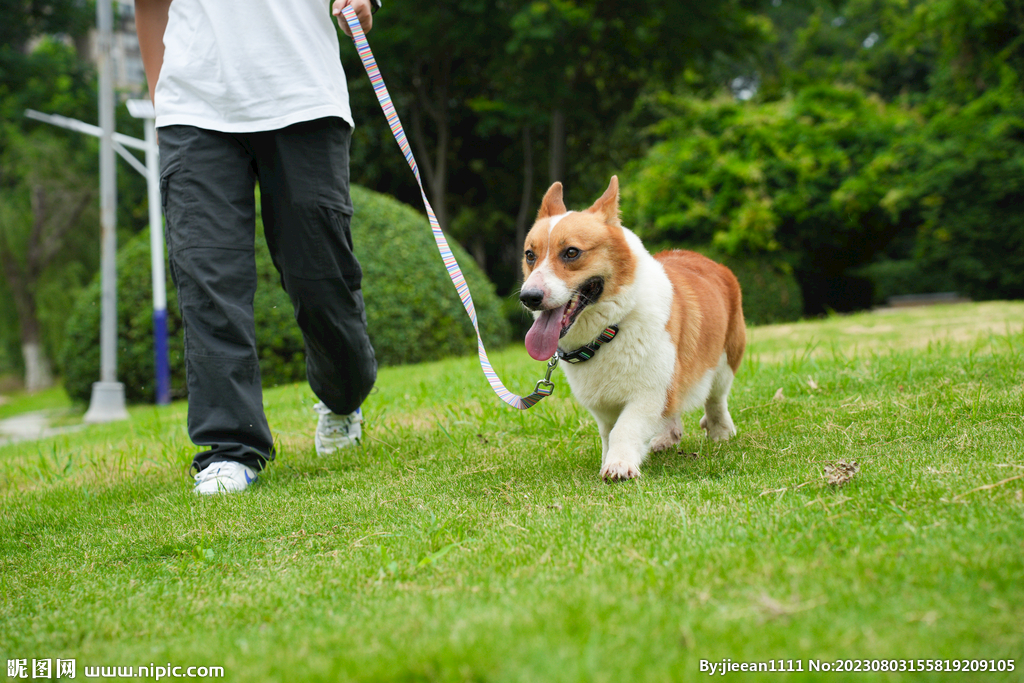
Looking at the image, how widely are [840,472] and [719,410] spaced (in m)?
1.20

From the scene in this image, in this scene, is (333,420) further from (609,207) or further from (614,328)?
(609,207)

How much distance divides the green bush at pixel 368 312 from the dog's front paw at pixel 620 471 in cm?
588

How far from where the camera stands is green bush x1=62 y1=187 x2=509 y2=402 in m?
8.86

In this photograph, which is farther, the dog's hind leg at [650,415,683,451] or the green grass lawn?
the dog's hind leg at [650,415,683,451]

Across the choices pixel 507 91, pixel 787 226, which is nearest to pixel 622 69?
pixel 507 91

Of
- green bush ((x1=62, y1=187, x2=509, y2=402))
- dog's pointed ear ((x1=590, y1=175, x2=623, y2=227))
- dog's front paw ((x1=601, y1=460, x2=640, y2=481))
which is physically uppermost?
dog's pointed ear ((x1=590, y1=175, x2=623, y2=227))

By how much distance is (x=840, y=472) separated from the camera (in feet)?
8.07

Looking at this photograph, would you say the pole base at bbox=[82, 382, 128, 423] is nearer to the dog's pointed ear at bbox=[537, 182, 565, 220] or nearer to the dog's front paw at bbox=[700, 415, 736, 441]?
the dog's pointed ear at bbox=[537, 182, 565, 220]

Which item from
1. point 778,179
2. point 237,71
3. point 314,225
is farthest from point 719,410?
point 778,179

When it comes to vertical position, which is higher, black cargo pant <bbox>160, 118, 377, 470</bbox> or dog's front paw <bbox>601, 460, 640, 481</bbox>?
black cargo pant <bbox>160, 118, 377, 470</bbox>

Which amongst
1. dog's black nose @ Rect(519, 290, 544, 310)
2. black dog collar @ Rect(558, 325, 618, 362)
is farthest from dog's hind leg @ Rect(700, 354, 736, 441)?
dog's black nose @ Rect(519, 290, 544, 310)

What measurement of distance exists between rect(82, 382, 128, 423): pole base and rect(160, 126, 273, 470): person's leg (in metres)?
7.02

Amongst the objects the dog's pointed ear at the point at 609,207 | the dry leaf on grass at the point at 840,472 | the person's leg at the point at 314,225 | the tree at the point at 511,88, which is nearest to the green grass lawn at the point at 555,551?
the dry leaf on grass at the point at 840,472

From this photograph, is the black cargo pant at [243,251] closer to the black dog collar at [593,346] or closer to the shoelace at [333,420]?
the shoelace at [333,420]
